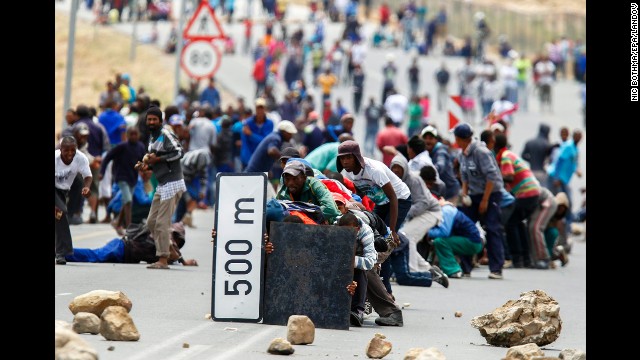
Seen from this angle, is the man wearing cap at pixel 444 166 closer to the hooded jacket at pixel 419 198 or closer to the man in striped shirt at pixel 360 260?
the hooded jacket at pixel 419 198

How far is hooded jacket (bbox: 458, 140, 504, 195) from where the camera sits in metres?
19.1

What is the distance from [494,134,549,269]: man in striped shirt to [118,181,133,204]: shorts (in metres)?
5.07

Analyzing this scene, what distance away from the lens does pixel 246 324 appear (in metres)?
12.9

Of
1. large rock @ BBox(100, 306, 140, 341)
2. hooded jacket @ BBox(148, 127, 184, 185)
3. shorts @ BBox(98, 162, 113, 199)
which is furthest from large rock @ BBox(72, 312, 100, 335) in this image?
shorts @ BBox(98, 162, 113, 199)

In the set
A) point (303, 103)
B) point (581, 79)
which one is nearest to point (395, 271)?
point (303, 103)

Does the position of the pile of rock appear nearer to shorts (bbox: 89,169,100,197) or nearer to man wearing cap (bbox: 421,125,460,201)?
man wearing cap (bbox: 421,125,460,201)

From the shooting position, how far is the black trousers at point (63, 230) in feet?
57.6

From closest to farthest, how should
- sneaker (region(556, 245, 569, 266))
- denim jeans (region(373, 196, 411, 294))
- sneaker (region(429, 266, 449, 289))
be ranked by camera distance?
denim jeans (region(373, 196, 411, 294)) < sneaker (region(429, 266, 449, 289)) < sneaker (region(556, 245, 569, 266))

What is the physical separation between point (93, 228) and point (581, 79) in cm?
4404

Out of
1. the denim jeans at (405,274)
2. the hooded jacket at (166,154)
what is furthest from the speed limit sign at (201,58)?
the denim jeans at (405,274)

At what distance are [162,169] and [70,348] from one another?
8088 millimetres

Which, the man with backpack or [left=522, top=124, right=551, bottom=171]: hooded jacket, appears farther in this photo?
the man with backpack

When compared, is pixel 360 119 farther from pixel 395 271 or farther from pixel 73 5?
pixel 395 271

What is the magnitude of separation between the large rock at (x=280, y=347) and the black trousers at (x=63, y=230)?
6.67m
